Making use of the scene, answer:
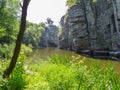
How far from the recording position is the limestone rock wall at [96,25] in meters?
42.8

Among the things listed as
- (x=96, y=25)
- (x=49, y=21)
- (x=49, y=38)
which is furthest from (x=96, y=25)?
(x=49, y=21)

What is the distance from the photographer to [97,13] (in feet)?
164

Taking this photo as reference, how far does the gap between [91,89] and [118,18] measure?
33.4 meters

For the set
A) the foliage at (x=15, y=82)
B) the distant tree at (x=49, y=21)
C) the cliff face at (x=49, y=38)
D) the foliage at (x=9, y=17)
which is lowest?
the foliage at (x=15, y=82)

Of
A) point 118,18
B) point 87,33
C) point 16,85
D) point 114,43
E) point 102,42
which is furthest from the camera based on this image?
point 87,33

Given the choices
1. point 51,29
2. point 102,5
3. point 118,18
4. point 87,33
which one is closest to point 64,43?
point 87,33

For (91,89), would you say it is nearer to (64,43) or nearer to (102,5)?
(102,5)

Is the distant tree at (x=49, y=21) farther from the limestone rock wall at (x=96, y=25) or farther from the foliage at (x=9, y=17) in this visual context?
the foliage at (x=9, y=17)

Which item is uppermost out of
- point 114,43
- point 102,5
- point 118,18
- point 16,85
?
point 102,5

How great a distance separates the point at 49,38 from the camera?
128m

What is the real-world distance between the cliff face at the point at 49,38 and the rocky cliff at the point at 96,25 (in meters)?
65.3

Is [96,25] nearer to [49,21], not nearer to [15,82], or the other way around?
[15,82]

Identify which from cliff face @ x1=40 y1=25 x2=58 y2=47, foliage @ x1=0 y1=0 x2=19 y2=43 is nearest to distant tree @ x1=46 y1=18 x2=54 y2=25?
cliff face @ x1=40 y1=25 x2=58 y2=47

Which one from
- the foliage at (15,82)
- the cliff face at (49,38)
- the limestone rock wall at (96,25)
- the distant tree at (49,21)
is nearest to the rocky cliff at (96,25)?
the limestone rock wall at (96,25)
